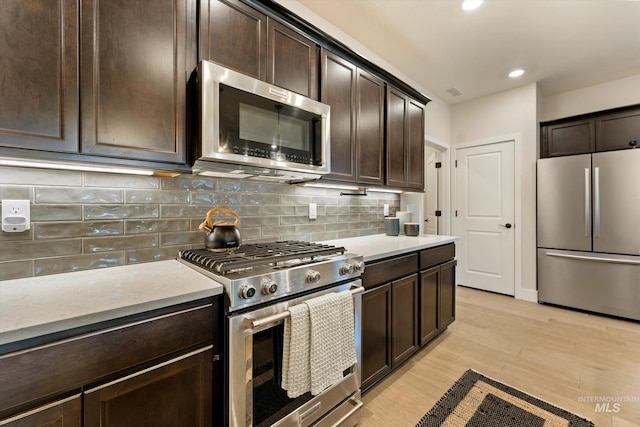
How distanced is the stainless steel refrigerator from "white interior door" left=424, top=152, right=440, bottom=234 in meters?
1.35

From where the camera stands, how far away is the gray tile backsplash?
3.81 feet

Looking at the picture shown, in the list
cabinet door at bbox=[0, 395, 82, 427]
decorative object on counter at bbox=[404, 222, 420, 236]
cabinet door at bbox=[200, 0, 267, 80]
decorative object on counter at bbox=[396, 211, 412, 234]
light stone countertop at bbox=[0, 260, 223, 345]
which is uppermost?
cabinet door at bbox=[200, 0, 267, 80]

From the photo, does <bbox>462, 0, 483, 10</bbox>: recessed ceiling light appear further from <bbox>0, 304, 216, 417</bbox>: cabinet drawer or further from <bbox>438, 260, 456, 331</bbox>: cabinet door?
<bbox>0, 304, 216, 417</bbox>: cabinet drawer

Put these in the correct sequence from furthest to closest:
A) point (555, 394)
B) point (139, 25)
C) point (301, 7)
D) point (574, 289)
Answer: point (574, 289)
point (301, 7)
point (555, 394)
point (139, 25)

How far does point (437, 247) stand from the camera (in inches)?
94.8

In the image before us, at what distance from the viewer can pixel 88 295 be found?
941 mm

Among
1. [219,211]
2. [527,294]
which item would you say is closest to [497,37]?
[219,211]

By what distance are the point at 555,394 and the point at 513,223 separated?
8.04 ft

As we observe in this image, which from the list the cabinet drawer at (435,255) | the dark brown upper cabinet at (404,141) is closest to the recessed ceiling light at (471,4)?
the dark brown upper cabinet at (404,141)

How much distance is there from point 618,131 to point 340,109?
3.56 metres

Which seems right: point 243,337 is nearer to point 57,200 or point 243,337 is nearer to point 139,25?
point 57,200

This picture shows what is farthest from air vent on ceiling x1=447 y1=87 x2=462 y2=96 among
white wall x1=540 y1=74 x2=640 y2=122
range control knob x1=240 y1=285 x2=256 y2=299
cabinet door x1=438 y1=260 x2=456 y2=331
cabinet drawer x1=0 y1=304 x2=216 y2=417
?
cabinet drawer x1=0 y1=304 x2=216 y2=417

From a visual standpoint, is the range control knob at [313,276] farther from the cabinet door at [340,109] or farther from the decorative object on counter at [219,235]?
the cabinet door at [340,109]

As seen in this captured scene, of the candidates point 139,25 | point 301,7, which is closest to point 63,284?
point 139,25
